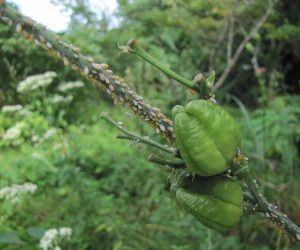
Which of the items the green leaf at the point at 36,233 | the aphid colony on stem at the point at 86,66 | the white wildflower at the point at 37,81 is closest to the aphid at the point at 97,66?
the aphid colony on stem at the point at 86,66

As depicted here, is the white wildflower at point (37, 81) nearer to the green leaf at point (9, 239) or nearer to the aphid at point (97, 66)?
the green leaf at point (9, 239)

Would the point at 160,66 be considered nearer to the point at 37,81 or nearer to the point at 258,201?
the point at 258,201

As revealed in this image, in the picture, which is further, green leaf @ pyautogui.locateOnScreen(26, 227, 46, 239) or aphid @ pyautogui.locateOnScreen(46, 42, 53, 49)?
green leaf @ pyautogui.locateOnScreen(26, 227, 46, 239)

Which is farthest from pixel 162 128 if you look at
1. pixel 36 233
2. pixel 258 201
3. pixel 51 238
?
pixel 36 233

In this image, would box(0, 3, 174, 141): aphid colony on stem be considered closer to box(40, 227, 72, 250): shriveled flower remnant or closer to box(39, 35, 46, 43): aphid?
box(39, 35, 46, 43): aphid

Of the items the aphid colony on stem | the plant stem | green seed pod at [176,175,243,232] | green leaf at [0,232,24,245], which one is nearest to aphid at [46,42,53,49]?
the aphid colony on stem

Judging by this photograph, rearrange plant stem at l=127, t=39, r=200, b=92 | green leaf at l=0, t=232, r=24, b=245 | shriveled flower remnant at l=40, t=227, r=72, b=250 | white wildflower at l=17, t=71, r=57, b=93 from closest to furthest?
plant stem at l=127, t=39, r=200, b=92 → green leaf at l=0, t=232, r=24, b=245 → shriveled flower remnant at l=40, t=227, r=72, b=250 → white wildflower at l=17, t=71, r=57, b=93
